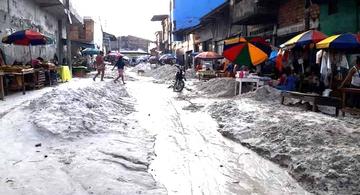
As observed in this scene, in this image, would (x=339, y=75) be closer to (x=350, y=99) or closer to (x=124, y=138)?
(x=350, y=99)

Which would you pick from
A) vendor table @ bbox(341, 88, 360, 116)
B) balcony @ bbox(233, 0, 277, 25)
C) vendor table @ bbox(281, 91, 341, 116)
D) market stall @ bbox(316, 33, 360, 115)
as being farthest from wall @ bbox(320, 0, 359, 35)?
balcony @ bbox(233, 0, 277, 25)

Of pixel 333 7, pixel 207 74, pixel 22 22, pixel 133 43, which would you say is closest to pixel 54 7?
pixel 22 22

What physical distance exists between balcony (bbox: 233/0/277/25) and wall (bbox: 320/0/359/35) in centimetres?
428

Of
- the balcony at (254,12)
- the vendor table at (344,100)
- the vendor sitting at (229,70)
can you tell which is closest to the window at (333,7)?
the balcony at (254,12)

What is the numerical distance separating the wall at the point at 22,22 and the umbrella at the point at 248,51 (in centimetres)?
920

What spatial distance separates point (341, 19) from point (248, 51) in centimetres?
375

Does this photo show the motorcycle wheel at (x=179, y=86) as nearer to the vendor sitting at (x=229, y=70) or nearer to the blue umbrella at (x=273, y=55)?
the vendor sitting at (x=229, y=70)

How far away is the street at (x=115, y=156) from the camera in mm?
5258

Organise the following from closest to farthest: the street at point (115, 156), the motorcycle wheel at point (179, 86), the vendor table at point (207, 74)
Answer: the street at point (115, 156) → the motorcycle wheel at point (179, 86) → the vendor table at point (207, 74)

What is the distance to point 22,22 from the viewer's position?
19.7 metres

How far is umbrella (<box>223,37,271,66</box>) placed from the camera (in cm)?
1576

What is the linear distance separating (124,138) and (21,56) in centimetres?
1336

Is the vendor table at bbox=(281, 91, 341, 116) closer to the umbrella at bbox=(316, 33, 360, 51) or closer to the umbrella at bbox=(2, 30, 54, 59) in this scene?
the umbrella at bbox=(316, 33, 360, 51)

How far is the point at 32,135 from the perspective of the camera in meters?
7.18
